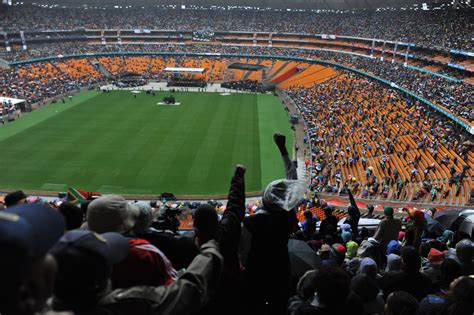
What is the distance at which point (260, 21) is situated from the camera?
74.9 metres

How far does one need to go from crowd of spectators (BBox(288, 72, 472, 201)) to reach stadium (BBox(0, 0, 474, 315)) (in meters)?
0.17

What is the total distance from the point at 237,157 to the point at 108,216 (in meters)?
24.1

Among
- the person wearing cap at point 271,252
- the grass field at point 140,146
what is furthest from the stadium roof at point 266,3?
the person wearing cap at point 271,252

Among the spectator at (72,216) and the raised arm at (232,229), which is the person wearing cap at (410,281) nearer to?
the raised arm at (232,229)

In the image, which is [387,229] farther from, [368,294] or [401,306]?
[401,306]

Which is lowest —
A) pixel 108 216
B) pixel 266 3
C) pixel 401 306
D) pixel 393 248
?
pixel 393 248

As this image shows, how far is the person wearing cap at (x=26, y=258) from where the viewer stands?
1.46 m

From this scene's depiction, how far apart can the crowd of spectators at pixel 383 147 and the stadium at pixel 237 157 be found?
17cm

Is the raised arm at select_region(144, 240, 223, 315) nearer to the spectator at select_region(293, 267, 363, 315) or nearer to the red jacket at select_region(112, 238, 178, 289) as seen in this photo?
the red jacket at select_region(112, 238, 178, 289)

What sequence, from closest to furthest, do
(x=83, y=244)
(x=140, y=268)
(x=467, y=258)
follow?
(x=83, y=244)
(x=140, y=268)
(x=467, y=258)

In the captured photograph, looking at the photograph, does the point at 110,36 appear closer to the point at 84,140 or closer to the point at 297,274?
the point at 84,140

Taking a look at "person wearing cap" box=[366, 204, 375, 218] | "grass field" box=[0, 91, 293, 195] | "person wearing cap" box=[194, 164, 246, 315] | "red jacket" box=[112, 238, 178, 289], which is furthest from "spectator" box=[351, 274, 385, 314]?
"grass field" box=[0, 91, 293, 195]

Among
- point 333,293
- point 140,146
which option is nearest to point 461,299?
point 333,293

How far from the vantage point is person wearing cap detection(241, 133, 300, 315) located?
11.1 feet
